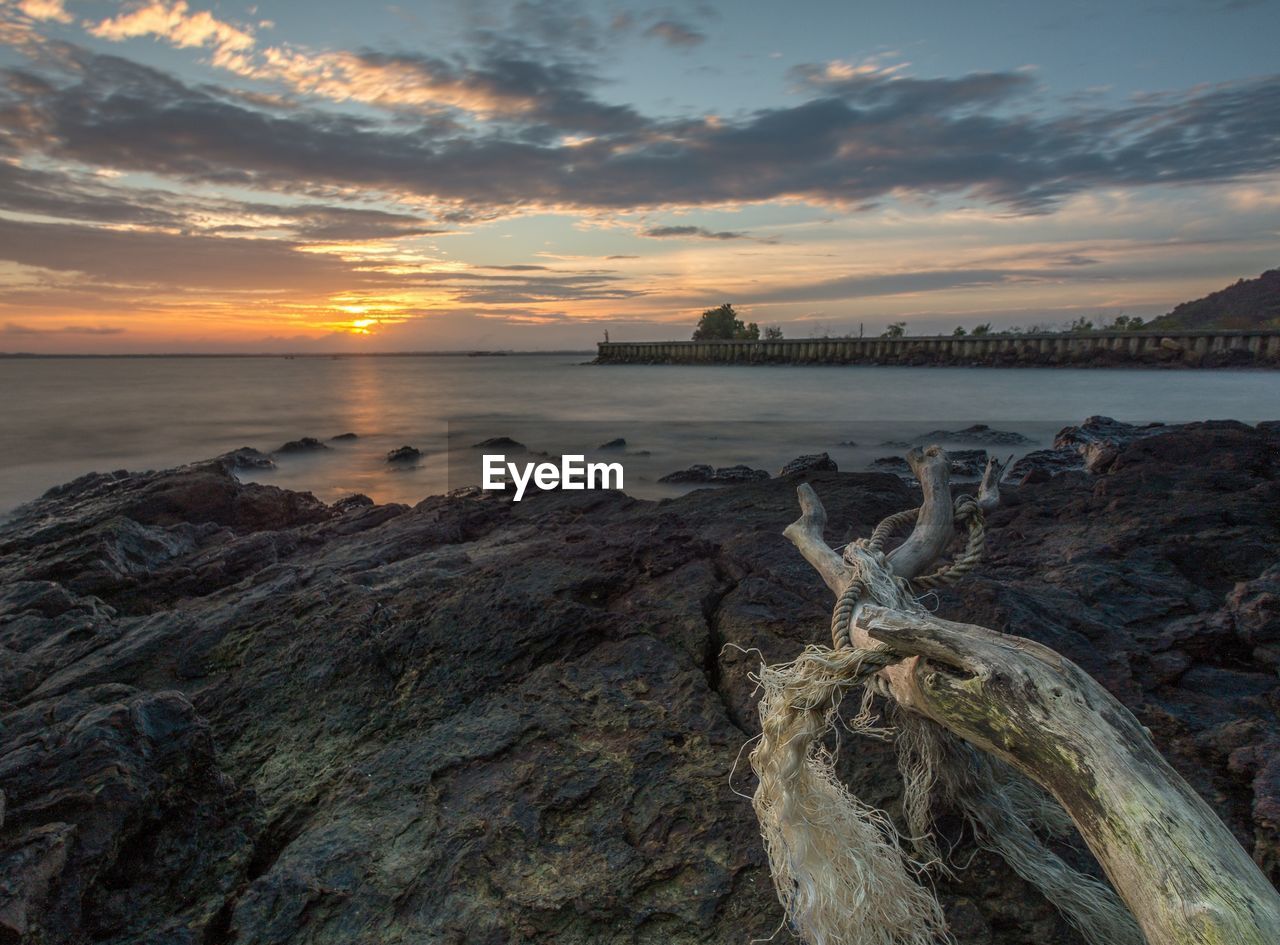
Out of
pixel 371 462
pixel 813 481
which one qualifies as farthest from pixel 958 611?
pixel 371 462

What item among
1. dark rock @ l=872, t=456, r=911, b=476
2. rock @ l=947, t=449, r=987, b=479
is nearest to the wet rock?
dark rock @ l=872, t=456, r=911, b=476

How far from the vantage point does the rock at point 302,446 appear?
21.1 metres

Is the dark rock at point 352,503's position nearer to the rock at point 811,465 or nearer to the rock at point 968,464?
the rock at point 811,465

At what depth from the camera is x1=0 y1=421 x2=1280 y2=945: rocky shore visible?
237cm

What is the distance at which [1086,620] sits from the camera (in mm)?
3686

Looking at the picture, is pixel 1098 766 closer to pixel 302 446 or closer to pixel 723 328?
pixel 302 446

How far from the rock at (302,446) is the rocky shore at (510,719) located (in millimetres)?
16266

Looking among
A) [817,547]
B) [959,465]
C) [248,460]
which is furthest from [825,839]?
[248,460]

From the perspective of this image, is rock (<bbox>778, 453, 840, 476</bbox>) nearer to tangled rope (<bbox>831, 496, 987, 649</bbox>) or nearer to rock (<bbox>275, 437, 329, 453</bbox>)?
tangled rope (<bbox>831, 496, 987, 649</bbox>)

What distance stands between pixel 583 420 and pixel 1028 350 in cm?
4327

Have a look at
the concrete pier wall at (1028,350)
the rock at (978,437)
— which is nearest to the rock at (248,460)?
the rock at (978,437)

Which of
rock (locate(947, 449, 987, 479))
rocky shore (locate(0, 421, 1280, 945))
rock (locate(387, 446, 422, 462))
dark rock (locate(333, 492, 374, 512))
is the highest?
rocky shore (locate(0, 421, 1280, 945))

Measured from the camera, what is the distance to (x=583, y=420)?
3092 centimetres

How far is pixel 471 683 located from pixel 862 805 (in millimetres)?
1854
